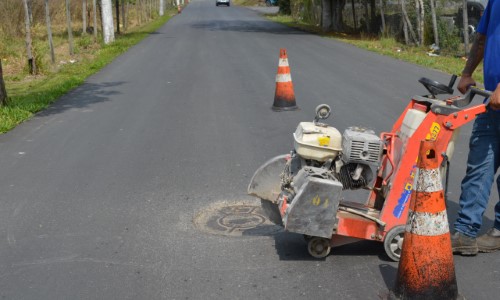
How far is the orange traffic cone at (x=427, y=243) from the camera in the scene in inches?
155

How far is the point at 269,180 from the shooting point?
521cm

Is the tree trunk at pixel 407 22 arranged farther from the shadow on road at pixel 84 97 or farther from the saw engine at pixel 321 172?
the saw engine at pixel 321 172

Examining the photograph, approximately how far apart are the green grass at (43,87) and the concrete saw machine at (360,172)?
21.0ft

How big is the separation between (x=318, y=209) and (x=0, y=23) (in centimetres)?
2496

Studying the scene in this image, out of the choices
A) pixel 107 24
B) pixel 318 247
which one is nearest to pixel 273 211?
pixel 318 247

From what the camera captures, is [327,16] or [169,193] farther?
[327,16]

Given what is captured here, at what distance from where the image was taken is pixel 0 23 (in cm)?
2670

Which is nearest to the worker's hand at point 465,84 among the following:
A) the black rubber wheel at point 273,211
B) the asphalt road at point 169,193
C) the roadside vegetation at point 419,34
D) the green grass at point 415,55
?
the asphalt road at point 169,193

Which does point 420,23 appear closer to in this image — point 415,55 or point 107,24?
point 415,55

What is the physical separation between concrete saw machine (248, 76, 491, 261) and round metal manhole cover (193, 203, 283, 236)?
645 mm

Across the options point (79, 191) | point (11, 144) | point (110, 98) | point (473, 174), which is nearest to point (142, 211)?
point (79, 191)

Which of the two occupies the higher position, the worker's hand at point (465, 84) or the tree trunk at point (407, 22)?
the worker's hand at point (465, 84)

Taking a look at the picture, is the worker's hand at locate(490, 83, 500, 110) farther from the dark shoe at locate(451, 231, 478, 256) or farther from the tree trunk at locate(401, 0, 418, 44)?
the tree trunk at locate(401, 0, 418, 44)

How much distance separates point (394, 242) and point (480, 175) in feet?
2.59
